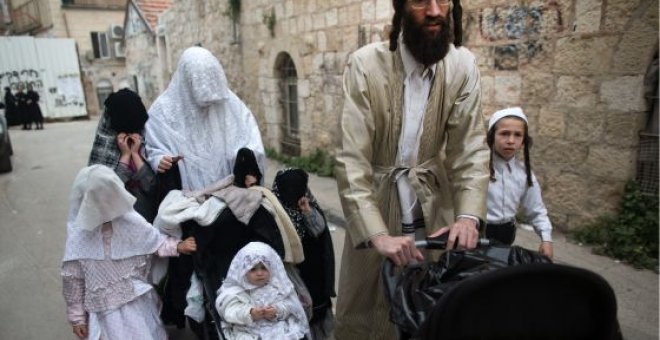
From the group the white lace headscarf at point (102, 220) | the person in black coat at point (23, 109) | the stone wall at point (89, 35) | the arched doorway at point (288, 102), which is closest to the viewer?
the white lace headscarf at point (102, 220)

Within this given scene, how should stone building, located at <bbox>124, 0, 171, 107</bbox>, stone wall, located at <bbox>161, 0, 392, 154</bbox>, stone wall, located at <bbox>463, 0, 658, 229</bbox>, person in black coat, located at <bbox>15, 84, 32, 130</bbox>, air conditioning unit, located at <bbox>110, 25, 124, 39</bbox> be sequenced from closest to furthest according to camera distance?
stone wall, located at <bbox>463, 0, 658, 229</bbox> → stone wall, located at <bbox>161, 0, 392, 154</bbox> → stone building, located at <bbox>124, 0, 171, 107</bbox> → person in black coat, located at <bbox>15, 84, 32, 130</bbox> → air conditioning unit, located at <bbox>110, 25, 124, 39</bbox>

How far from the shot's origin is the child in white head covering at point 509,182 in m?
2.57

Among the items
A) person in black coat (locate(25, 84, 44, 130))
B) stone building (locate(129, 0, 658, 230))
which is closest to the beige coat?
stone building (locate(129, 0, 658, 230))

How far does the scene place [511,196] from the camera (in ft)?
8.64

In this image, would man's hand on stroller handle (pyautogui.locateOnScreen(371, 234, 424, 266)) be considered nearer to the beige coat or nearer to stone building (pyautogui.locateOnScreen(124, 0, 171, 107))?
the beige coat

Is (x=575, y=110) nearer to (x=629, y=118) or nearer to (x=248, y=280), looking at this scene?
(x=629, y=118)

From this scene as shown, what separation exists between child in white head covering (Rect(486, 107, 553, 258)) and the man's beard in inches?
35.5

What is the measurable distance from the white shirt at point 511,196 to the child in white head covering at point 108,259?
1.72 m

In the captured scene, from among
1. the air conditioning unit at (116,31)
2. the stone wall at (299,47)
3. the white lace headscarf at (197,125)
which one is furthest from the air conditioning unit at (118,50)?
the white lace headscarf at (197,125)

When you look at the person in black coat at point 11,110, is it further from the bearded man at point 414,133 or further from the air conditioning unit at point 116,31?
the bearded man at point 414,133

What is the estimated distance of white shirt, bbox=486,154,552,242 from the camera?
8.60ft

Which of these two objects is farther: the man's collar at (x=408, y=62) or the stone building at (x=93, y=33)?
the stone building at (x=93, y=33)

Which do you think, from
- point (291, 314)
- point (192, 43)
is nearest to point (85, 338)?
point (291, 314)

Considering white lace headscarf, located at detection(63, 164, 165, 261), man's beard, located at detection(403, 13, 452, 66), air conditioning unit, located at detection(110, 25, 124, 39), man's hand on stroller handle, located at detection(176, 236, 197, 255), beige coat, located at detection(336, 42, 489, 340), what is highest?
air conditioning unit, located at detection(110, 25, 124, 39)
